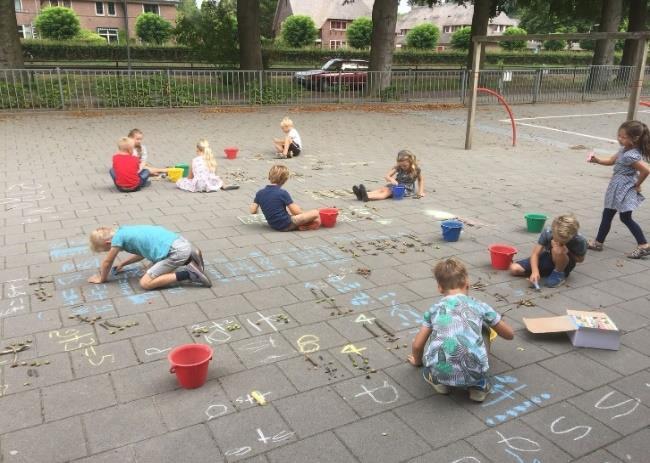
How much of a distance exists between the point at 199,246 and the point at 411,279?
94.2 inches

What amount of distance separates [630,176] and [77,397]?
5519mm

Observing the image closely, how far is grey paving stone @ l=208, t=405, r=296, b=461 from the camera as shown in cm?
296

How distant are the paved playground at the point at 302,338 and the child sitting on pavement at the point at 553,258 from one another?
14 cm

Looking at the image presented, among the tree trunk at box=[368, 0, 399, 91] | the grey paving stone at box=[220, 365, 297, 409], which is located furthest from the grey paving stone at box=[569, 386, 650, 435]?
the tree trunk at box=[368, 0, 399, 91]

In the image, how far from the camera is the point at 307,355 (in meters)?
3.92

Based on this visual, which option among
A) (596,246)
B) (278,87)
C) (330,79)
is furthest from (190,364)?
(330,79)

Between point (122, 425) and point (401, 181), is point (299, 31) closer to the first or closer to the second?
point (401, 181)

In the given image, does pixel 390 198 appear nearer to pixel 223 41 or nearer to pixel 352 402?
pixel 352 402

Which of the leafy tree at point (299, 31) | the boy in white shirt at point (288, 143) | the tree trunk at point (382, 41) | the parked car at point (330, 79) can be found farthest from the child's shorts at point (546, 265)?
the leafy tree at point (299, 31)

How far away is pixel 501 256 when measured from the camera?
546 cm

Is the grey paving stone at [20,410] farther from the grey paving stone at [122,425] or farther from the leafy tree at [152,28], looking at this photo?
the leafy tree at [152,28]

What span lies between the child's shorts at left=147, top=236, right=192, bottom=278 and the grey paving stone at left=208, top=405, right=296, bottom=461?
78.5 inches

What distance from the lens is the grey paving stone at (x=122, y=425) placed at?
9.91 ft

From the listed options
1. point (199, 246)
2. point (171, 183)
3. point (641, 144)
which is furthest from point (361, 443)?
Answer: point (171, 183)
